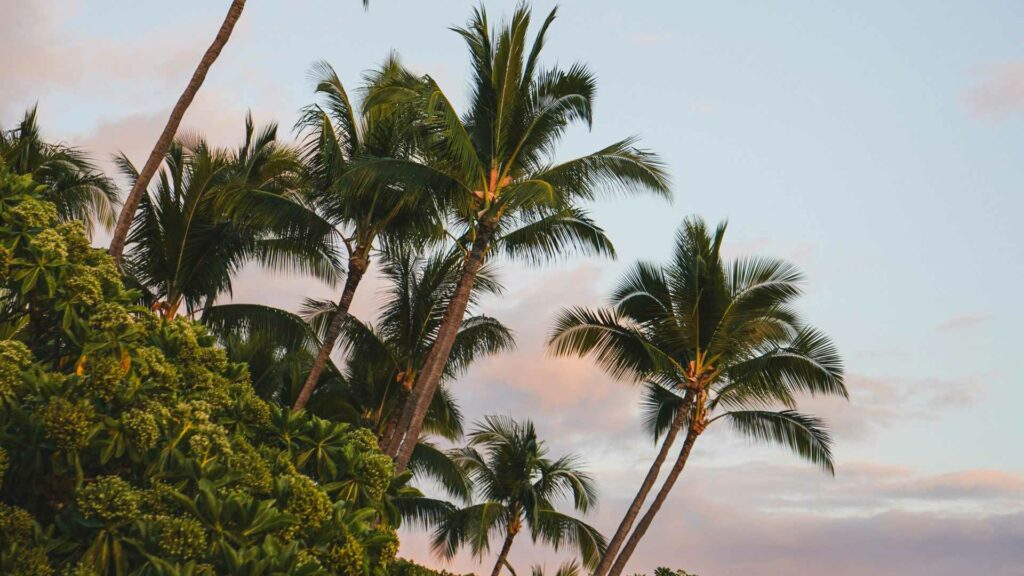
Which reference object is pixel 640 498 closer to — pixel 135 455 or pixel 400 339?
pixel 400 339

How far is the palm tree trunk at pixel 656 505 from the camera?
21156 mm

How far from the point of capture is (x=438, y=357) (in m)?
16.0

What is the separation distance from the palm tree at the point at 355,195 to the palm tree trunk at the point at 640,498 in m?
6.35

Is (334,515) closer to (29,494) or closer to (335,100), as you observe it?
(29,494)

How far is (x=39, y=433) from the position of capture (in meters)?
7.90

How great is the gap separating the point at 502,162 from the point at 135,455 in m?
9.83

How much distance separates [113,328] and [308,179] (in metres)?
11.8

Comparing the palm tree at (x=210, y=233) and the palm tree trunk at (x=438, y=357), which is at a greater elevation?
the palm tree at (x=210, y=233)

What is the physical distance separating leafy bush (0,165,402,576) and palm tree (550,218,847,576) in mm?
12885

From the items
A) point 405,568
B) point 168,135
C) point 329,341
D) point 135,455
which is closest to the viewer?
point 135,455

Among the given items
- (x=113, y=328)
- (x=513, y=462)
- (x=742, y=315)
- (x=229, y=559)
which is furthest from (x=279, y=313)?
(x=229, y=559)

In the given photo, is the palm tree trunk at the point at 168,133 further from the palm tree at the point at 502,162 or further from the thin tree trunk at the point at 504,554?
the thin tree trunk at the point at 504,554

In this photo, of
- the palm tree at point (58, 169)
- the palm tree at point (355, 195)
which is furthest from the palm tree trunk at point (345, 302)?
the palm tree at point (58, 169)

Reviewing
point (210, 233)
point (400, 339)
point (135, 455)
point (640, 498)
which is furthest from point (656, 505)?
point (135, 455)
